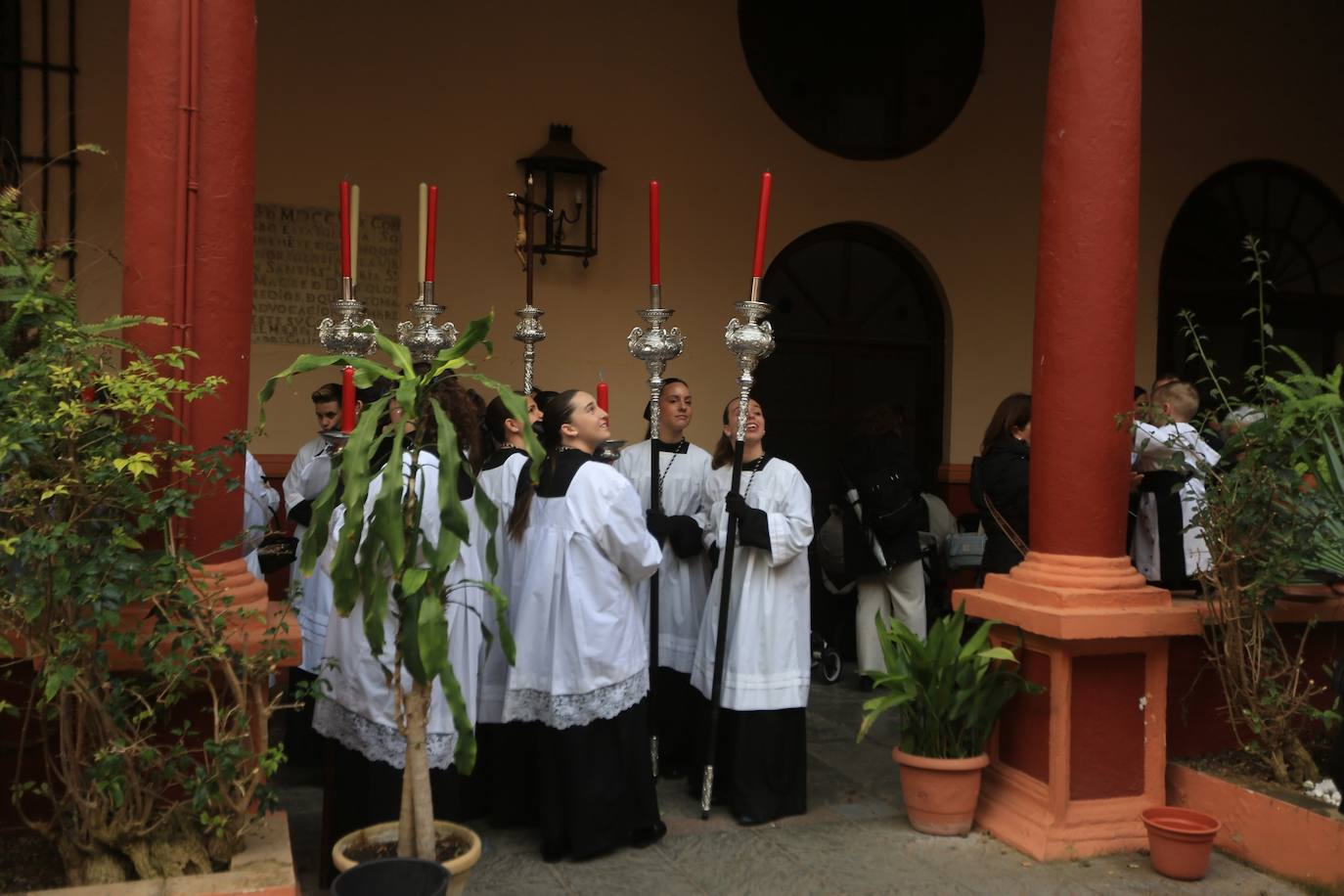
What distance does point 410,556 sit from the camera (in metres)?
3.02

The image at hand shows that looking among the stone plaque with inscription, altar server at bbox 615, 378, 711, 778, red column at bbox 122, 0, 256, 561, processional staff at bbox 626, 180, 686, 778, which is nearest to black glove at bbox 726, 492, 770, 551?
processional staff at bbox 626, 180, 686, 778

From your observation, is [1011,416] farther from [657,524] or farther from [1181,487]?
[657,524]

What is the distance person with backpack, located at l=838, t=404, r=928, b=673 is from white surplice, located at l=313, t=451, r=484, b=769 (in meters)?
3.22

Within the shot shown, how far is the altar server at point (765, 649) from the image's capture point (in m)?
4.94

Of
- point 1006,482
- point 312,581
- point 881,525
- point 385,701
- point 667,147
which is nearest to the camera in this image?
point 385,701

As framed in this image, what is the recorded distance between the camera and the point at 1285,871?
4.33m

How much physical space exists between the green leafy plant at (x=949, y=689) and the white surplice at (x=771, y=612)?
0.38m

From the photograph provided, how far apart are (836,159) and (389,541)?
6171 millimetres

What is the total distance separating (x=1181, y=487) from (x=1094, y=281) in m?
1.18

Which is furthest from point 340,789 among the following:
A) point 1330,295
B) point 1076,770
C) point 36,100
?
point 1330,295

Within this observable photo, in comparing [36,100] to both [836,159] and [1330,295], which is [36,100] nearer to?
[836,159]

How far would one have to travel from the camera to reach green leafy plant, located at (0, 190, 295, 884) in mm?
3033

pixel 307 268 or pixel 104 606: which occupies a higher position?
pixel 307 268

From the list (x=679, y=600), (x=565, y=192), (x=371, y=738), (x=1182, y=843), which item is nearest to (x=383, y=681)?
(x=371, y=738)
